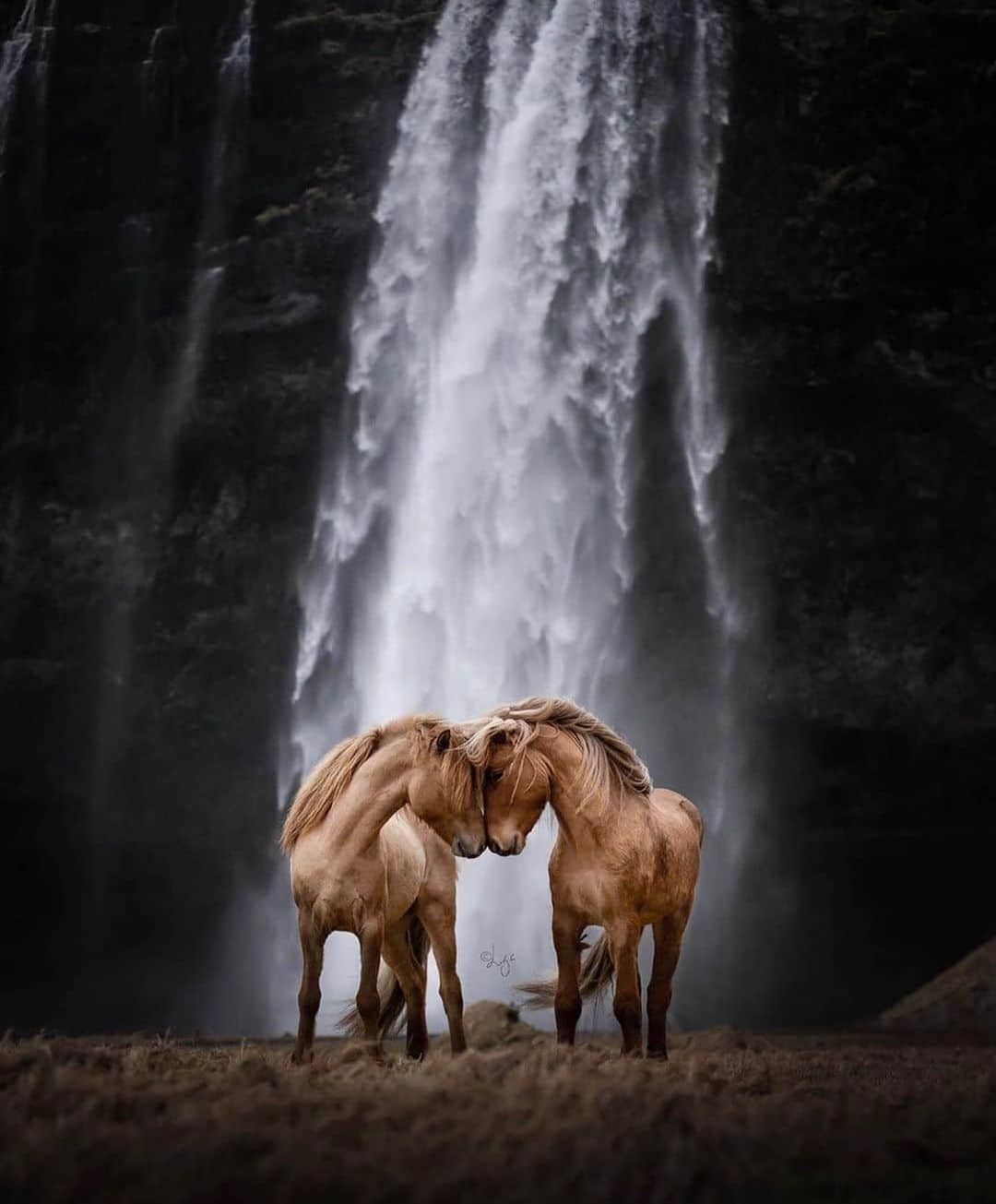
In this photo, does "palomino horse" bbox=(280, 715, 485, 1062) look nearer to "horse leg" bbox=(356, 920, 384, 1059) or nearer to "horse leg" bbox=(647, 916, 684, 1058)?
"horse leg" bbox=(356, 920, 384, 1059)

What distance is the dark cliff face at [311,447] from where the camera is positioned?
30.5 meters

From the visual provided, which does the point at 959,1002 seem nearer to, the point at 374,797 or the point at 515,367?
the point at 374,797

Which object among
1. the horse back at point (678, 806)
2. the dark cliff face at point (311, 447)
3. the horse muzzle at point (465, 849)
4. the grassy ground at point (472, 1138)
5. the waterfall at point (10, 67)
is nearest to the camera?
the grassy ground at point (472, 1138)

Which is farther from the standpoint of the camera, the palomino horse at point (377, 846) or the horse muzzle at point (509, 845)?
the palomino horse at point (377, 846)

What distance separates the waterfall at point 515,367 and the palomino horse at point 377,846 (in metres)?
19.0

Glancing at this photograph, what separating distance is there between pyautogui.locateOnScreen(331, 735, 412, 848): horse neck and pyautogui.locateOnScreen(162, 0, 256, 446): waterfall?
26256mm

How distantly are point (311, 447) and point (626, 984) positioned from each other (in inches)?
1028

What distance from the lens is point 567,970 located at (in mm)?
7367

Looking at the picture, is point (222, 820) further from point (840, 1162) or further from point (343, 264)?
point (840, 1162)

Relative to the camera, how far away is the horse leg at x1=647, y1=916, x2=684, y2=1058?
25.7ft

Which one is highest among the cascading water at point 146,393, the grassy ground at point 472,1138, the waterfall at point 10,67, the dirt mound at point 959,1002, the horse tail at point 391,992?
the waterfall at point 10,67

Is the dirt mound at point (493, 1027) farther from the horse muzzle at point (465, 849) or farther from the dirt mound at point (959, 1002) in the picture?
the dirt mound at point (959, 1002)

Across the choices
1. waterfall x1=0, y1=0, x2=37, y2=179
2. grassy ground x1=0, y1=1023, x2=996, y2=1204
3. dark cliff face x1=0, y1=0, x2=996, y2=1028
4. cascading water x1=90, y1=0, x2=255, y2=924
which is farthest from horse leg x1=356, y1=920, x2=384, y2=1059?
waterfall x1=0, y1=0, x2=37, y2=179
